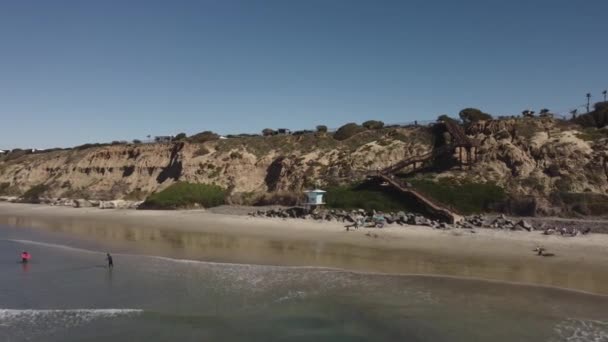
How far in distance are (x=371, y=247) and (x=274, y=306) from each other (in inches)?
473

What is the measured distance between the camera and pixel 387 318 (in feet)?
50.9

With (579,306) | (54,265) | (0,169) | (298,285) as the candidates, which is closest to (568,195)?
(579,306)

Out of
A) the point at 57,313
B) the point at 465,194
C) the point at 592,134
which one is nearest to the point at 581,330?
the point at 57,313

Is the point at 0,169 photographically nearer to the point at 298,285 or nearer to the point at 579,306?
the point at 298,285

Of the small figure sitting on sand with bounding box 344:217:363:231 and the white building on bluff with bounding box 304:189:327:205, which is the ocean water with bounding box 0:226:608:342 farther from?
the white building on bluff with bounding box 304:189:327:205

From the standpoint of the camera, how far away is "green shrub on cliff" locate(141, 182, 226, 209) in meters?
49.6

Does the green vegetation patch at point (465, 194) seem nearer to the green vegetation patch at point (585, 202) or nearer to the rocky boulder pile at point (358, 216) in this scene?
the rocky boulder pile at point (358, 216)

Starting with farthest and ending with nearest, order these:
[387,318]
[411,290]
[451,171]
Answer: [451,171] < [411,290] < [387,318]

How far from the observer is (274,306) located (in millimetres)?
16938

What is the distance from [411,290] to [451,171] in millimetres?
26217

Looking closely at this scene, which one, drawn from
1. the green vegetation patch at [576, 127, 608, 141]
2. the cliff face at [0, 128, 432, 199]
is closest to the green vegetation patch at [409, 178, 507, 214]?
the cliff face at [0, 128, 432, 199]

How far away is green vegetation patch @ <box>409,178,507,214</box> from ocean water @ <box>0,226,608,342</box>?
61.0ft

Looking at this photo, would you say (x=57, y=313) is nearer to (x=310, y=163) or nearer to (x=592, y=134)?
(x=310, y=163)

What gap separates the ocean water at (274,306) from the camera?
47.0 feet
